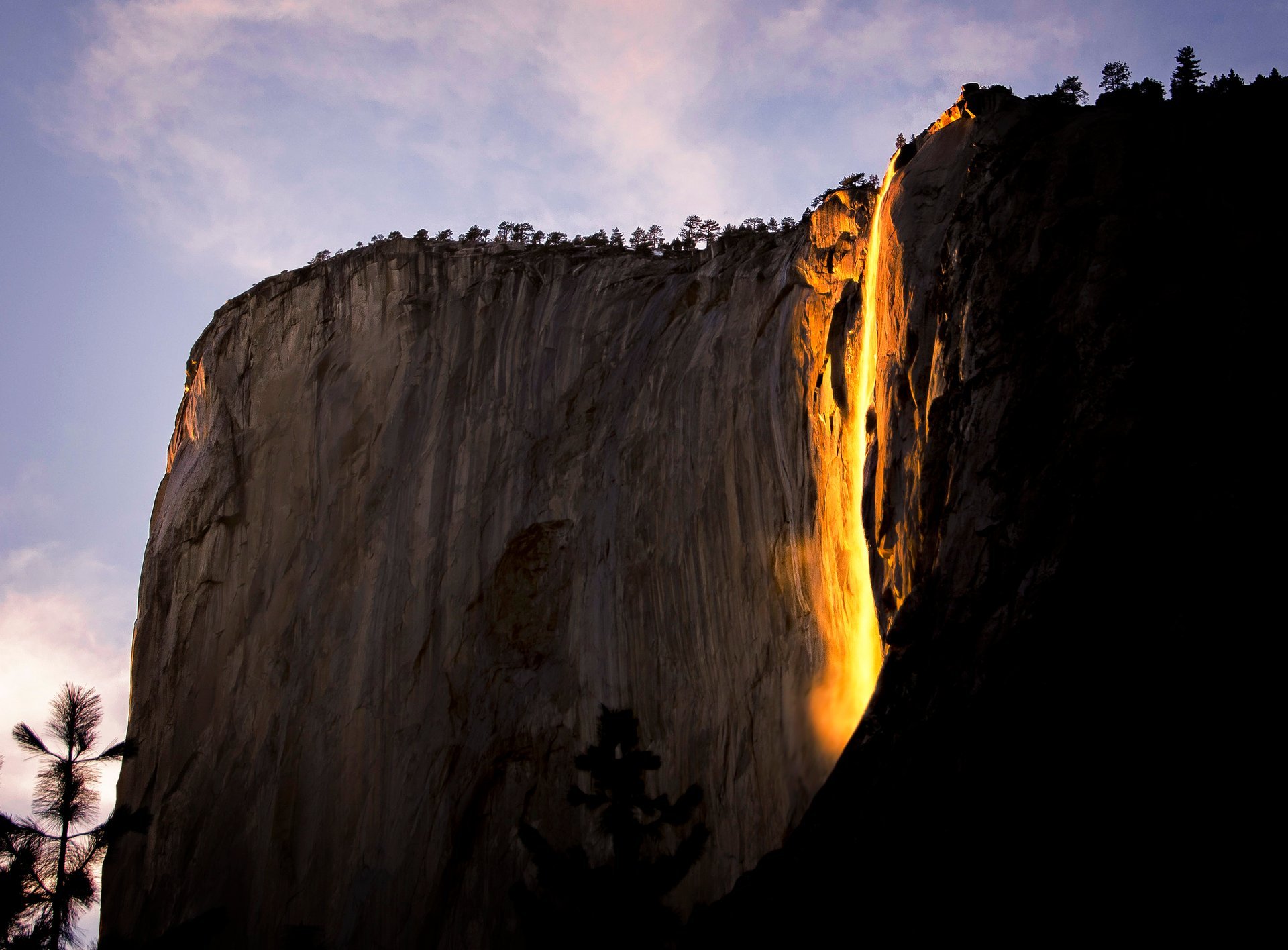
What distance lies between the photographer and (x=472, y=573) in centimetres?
2584

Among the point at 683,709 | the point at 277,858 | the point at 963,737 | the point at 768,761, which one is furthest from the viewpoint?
the point at 277,858

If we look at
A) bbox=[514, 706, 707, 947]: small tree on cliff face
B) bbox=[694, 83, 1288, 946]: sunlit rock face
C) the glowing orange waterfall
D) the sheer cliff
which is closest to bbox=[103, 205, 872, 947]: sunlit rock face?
the sheer cliff

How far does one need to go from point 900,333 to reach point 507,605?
12632 millimetres

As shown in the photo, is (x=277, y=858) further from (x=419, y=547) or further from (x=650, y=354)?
(x=650, y=354)

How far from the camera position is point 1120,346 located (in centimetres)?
1197

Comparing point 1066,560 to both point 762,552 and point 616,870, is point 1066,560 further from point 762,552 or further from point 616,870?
point 762,552

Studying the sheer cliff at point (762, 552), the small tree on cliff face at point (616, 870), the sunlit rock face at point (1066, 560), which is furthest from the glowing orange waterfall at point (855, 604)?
the small tree on cliff face at point (616, 870)

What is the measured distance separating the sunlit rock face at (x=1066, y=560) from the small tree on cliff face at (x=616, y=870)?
2121mm

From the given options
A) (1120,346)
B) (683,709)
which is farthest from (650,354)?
(1120,346)

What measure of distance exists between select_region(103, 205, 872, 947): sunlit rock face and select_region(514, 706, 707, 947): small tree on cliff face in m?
4.39

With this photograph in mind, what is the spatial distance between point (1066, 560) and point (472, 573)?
16.8 m

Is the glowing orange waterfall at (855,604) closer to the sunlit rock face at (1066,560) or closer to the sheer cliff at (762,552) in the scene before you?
the sheer cliff at (762,552)

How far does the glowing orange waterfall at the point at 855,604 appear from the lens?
54.5 feet

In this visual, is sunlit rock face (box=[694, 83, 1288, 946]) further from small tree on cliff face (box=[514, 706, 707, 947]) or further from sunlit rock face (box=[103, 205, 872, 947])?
sunlit rock face (box=[103, 205, 872, 947])
